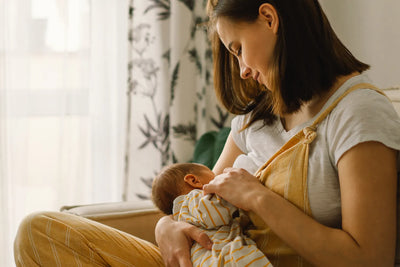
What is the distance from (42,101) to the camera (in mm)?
2600

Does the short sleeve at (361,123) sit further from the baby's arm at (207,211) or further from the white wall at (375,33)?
the white wall at (375,33)

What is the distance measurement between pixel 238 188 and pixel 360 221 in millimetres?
296

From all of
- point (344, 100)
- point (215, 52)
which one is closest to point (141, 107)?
point (215, 52)

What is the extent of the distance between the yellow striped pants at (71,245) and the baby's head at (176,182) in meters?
0.18

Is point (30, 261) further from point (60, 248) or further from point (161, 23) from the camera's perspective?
point (161, 23)

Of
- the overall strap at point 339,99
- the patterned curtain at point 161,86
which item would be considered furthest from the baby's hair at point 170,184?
the patterned curtain at point 161,86

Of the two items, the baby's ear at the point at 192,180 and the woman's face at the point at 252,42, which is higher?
the woman's face at the point at 252,42

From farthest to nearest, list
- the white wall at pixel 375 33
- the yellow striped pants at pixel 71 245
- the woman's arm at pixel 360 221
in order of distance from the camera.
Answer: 1. the white wall at pixel 375 33
2. the yellow striped pants at pixel 71 245
3. the woman's arm at pixel 360 221

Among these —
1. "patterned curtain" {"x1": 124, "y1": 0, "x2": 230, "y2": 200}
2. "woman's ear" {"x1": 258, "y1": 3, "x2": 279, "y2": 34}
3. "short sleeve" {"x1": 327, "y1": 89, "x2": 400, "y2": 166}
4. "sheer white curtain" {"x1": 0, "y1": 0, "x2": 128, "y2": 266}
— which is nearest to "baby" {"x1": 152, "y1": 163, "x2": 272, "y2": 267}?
"short sleeve" {"x1": 327, "y1": 89, "x2": 400, "y2": 166}

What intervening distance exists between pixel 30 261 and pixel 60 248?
0.28ft

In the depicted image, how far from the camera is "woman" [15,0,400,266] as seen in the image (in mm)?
1044

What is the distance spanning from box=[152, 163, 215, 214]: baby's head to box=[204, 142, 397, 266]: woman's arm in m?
0.40

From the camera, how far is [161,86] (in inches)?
104

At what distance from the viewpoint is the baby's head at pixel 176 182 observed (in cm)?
143
